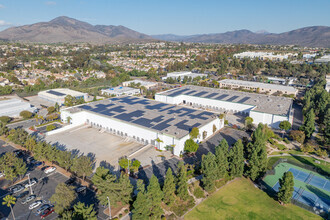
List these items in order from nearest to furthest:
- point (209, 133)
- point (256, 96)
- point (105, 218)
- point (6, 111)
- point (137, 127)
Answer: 1. point (105, 218)
2. point (137, 127)
3. point (209, 133)
4. point (6, 111)
5. point (256, 96)

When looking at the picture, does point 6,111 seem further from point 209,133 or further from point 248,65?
point 248,65

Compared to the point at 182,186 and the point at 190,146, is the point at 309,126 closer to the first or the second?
the point at 190,146

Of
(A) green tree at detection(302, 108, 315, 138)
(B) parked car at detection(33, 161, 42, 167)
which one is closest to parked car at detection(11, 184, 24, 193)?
(B) parked car at detection(33, 161, 42, 167)

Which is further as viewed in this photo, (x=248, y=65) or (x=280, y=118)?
(x=248, y=65)

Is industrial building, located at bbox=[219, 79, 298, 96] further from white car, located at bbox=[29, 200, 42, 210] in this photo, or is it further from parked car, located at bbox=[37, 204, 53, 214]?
white car, located at bbox=[29, 200, 42, 210]

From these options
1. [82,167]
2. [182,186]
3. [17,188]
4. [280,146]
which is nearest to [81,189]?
[82,167]

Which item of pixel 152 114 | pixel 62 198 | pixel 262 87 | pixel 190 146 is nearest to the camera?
pixel 62 198

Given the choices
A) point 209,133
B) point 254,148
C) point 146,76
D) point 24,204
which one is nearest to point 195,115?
point 209,133
